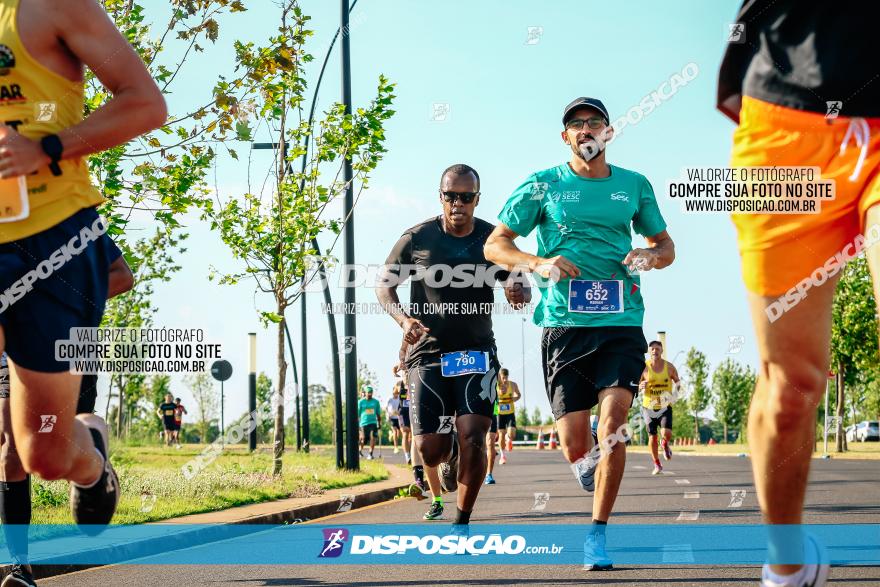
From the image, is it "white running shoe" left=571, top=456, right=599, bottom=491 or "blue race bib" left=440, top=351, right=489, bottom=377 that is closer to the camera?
"white running shoe" left=571, top=456, right=599, bottom=491

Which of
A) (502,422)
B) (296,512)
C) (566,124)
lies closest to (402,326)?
(566,124)

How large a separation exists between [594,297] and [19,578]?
3.36 m

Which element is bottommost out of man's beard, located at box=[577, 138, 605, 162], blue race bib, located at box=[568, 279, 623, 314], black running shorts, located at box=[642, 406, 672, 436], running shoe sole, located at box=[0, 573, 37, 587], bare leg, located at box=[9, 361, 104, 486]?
running shoe sole, located at box=[0, 573, 37, 587]

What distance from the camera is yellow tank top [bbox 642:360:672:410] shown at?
62.4 feet

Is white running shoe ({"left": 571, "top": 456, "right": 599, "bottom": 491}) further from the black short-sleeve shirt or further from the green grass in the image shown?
the green grass

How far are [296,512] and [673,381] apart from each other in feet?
31.4

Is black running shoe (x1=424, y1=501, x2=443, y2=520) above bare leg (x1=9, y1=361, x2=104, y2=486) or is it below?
below

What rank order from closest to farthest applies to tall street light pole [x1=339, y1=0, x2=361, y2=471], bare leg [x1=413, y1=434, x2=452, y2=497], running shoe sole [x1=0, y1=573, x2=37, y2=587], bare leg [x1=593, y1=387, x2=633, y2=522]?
running shoe sole [x1=0, y1=573, x2=37, y2=587]
bare leg [x1=593, y1=387, x2=633, y2=522]
bare leg [x1=413, y1=434, x2=452, y2=497]
tall street light pole [x1=339, y1=0, x2=361, y2=471]

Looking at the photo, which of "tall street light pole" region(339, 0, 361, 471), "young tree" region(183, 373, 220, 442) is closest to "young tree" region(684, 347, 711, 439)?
"young tree" region(183, 373, 220, 442)

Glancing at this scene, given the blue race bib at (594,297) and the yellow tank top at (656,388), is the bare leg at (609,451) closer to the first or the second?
the blue race bib at (594,297)

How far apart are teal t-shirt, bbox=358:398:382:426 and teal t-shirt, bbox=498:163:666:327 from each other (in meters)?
22.2

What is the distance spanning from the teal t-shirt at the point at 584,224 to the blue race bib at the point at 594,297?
0.12ft

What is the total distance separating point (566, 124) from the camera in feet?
22.5

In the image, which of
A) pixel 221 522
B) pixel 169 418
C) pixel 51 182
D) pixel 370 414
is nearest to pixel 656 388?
pixel 221 522
